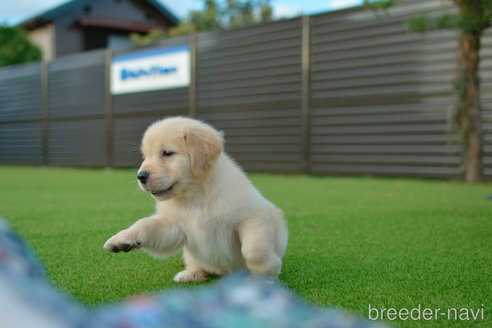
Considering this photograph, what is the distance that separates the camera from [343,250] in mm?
2547

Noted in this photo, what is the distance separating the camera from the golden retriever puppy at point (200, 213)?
6.30 ft

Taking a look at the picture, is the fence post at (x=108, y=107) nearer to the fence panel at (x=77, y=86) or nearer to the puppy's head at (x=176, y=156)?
the fence panel at (x=77, y=86)

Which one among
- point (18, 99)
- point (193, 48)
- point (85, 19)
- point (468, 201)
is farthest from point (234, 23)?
point (468, 201)

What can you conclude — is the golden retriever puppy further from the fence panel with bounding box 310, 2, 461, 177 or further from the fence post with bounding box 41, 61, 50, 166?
the fence post with bounding box 41, 61, 50, 166

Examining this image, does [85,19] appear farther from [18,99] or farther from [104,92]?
[104,92]

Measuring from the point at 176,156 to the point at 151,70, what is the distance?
9462 millimetres

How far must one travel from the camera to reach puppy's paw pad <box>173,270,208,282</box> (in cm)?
206

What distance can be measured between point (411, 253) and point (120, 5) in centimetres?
2151

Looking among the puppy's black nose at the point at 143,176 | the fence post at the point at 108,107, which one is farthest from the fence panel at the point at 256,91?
the puppy's black nose at the point at 143,176

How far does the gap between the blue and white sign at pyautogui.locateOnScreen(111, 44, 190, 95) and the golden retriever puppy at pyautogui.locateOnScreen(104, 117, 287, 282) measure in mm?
8566

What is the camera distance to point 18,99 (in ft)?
46.5

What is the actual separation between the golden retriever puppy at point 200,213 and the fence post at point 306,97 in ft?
21.1

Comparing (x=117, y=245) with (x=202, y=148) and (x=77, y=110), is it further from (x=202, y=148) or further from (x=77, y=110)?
(x=77, y=110)

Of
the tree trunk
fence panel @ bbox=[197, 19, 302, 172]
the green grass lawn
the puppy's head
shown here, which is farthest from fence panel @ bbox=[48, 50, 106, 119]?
the puppy's head
